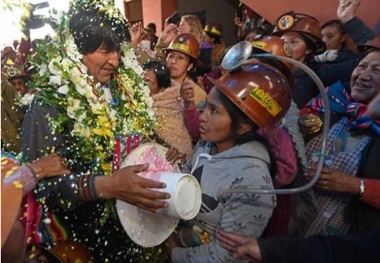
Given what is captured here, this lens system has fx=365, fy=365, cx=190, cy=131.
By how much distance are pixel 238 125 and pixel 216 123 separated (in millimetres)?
118

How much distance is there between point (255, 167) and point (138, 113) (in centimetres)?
80

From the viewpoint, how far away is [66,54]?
6.06 ft

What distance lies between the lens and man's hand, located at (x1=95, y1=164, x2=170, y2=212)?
1.57 m

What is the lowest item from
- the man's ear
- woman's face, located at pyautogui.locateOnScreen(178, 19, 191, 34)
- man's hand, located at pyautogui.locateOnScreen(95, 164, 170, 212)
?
woman's face, located at pyautogui.locateOnScreen(178, 19, 191, 34)

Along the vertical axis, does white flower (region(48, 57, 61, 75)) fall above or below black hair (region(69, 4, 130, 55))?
below

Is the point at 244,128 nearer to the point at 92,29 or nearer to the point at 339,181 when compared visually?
the point at 339,181

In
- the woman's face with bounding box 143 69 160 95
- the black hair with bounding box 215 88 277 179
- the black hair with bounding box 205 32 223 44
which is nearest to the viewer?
the black hair with bounding box 215 88 277 179

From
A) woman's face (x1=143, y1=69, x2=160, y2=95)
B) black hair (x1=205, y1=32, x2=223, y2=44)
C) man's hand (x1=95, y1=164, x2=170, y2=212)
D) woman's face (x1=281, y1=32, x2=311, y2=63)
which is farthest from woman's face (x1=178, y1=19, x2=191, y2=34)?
man's hand (x1=95, y1=164, x2=170, y2=212)

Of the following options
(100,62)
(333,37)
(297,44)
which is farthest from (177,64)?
(100,62)

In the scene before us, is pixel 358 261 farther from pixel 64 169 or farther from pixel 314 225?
pixel 64 169

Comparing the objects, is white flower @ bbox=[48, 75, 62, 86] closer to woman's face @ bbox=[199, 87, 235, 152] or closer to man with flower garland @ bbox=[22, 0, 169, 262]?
man with flower garland @ bbox=[22, 0, 169, 262]

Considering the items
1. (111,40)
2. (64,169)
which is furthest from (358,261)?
(111,40)

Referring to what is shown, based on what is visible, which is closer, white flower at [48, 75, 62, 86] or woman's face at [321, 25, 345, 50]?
white flower at [48, 75, 62, 86]

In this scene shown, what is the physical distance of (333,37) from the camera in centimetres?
382
